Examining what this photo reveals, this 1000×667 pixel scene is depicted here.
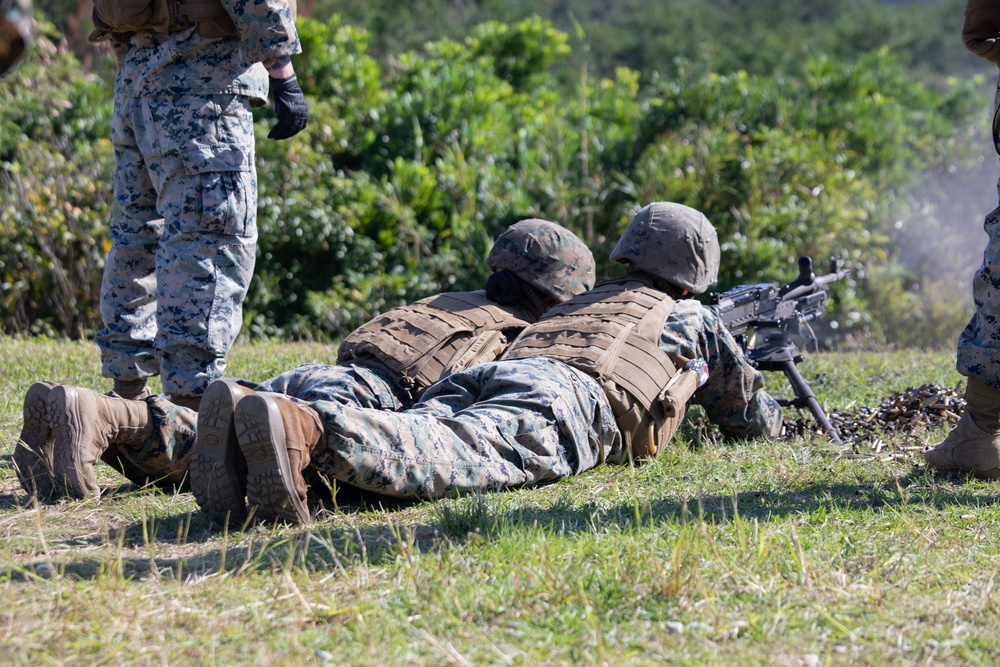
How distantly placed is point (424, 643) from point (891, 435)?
2937 mm

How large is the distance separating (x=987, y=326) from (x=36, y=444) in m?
3.10

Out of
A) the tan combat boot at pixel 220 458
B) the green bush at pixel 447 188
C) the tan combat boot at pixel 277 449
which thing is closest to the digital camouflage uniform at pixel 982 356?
the tan combat boot at pixel 277 449

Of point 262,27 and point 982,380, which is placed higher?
point 262,27

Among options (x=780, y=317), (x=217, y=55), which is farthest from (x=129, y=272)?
(x=780, y=317)

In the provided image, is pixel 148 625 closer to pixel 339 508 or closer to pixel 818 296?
pixel 339 508

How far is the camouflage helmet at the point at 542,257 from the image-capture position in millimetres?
4746

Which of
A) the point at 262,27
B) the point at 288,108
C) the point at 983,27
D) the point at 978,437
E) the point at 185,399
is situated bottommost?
the point at 978,437

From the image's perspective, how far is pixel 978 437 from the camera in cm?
369

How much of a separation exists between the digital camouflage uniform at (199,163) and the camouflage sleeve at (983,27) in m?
2.43

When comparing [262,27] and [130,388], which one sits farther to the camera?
[130,388]

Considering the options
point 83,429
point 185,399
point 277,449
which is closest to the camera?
point 277,449

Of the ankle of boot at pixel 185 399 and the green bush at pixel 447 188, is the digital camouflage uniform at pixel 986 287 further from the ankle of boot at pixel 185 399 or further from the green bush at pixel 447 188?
the green bush at pixel 447 188

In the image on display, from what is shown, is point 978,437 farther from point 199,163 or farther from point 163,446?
point 199,163

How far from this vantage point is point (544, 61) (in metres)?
11.0
